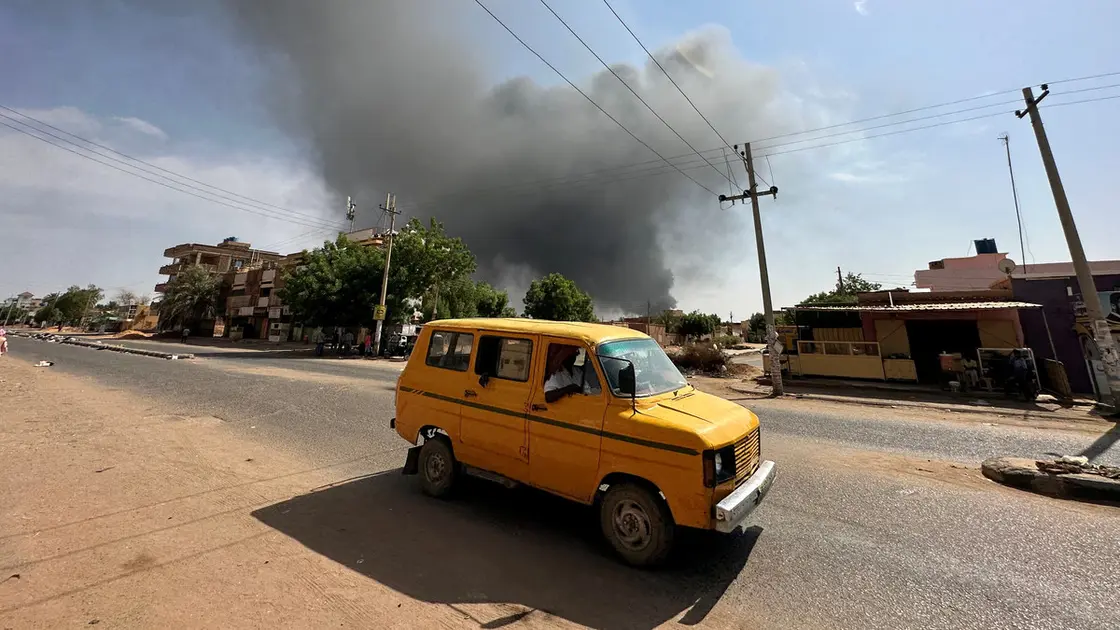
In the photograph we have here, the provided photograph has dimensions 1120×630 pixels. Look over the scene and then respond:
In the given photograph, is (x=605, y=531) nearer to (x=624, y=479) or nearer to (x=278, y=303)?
(x=624, y=479)

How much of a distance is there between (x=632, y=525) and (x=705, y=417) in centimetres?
116

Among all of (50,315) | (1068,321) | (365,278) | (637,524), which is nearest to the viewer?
(637,524)

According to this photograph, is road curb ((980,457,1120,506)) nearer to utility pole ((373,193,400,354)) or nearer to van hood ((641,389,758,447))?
van hood ((641,389,758,447))

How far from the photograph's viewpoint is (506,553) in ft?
12.5

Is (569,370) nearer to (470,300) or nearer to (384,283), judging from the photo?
(384,283)

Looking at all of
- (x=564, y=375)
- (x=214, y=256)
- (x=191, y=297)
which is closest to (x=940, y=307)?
(x=564, y=375)

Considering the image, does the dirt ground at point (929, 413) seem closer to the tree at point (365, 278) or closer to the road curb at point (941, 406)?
the road curb at point (941, 406)

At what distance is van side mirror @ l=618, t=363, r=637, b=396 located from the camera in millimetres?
3717

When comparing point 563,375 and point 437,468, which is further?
point 437,468

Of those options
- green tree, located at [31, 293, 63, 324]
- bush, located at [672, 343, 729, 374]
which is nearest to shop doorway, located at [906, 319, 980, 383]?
bush, located at [672, 343, 729, 374]

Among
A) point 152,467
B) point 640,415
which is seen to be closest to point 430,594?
point 640,415

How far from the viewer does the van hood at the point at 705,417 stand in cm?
343

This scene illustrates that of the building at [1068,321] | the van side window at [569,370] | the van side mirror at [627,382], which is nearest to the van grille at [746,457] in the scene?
the van side mirror at [627,382]

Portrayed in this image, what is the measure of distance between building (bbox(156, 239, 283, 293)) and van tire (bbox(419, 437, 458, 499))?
262 feet
